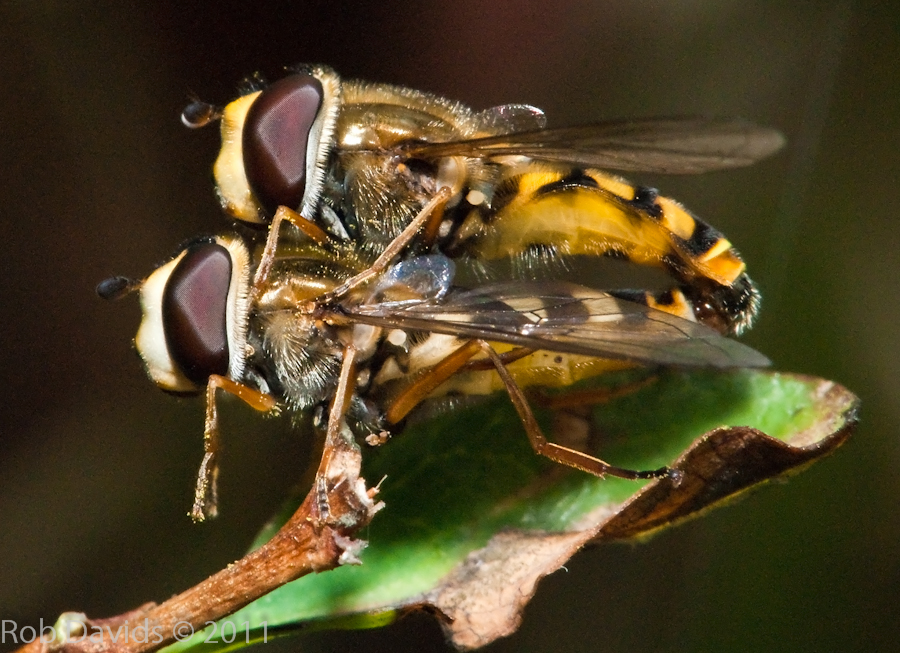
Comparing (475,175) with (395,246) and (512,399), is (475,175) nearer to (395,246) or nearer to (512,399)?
(395,246)

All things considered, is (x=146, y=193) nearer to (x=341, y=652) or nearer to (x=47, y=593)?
(x=47, y=593)

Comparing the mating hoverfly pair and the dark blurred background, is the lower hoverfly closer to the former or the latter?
the mating hoverfly pair

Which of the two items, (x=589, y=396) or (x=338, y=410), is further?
(x=589, y=396)

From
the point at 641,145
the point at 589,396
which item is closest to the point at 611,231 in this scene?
the point at 641,145

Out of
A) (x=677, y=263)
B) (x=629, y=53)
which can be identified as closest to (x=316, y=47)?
(x=629, y=53)

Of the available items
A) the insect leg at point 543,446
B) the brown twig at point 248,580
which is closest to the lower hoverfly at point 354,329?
the insect leg at point 543,446

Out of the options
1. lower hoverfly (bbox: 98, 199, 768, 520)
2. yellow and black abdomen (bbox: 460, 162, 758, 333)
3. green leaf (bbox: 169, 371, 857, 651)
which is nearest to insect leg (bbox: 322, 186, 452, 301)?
lower hoverfly (bbox: 98, 199, 768, 520)

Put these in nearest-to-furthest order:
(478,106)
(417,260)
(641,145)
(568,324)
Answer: (568,324) → (417,260) → (641,145) → (478,106)
